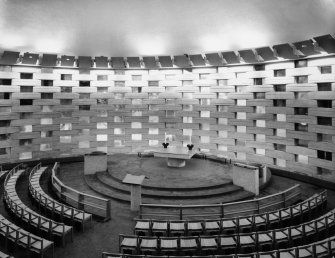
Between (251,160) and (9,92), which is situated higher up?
(9,92)

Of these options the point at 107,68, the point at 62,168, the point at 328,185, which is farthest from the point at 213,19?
the point at 62,168

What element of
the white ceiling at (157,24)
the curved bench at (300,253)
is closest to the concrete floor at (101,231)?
the curved bench at (300,253)

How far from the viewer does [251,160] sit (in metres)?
15.1

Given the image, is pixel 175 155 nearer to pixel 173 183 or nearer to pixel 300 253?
pixel 173 183

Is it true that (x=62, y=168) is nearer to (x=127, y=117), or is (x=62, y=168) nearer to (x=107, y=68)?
(x=127, y=117)

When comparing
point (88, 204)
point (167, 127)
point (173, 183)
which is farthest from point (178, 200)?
point (167, 127)

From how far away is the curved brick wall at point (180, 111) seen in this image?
12.6 m

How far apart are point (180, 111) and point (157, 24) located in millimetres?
6776

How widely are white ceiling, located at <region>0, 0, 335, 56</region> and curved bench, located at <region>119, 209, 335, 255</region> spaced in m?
8.31

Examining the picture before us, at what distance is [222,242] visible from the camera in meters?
5.88

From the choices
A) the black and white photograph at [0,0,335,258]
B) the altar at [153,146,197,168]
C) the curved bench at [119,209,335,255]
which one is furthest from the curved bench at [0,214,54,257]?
the altar at [153,146,197,168]

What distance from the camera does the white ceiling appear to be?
9.79 meters

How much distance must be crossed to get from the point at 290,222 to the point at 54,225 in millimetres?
7229

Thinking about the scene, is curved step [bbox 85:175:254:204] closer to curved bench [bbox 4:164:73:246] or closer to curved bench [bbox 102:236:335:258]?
curved bench [bbox 4:164:73:246]
